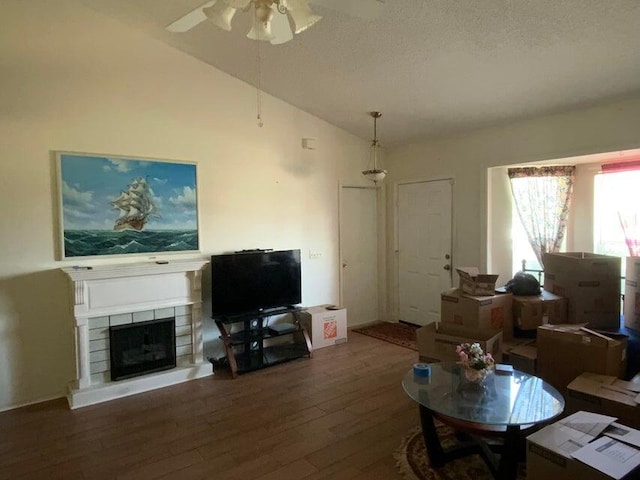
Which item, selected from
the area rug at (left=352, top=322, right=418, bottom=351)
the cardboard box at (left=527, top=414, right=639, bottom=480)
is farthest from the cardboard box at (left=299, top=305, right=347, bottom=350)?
the cardboard box at (left=527, top=414, right=639, bottom=480)

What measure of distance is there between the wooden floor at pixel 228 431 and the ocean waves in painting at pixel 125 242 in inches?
49.8

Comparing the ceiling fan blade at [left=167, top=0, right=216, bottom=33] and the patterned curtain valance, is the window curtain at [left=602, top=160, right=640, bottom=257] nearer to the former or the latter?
the patterned curtain valance

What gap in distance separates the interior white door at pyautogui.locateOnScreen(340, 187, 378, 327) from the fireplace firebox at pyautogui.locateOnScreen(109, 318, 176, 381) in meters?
2.32

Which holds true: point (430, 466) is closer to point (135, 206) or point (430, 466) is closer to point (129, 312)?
point (129, 312)

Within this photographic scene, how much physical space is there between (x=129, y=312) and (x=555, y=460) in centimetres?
321

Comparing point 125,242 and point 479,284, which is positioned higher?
point 125,242

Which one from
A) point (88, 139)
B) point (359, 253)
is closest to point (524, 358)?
point (359, 253)

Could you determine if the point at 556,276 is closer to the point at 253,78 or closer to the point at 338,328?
the point at 338,328

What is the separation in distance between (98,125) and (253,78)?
1.59m

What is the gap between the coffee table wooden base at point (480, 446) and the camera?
6.66 feet

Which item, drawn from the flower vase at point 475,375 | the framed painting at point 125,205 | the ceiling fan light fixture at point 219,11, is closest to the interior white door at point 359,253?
the framed painting at point 125,205

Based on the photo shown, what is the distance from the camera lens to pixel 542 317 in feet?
10.5

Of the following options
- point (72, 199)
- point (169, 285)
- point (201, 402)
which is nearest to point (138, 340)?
point (169, 285)

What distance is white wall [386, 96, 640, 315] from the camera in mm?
3467
